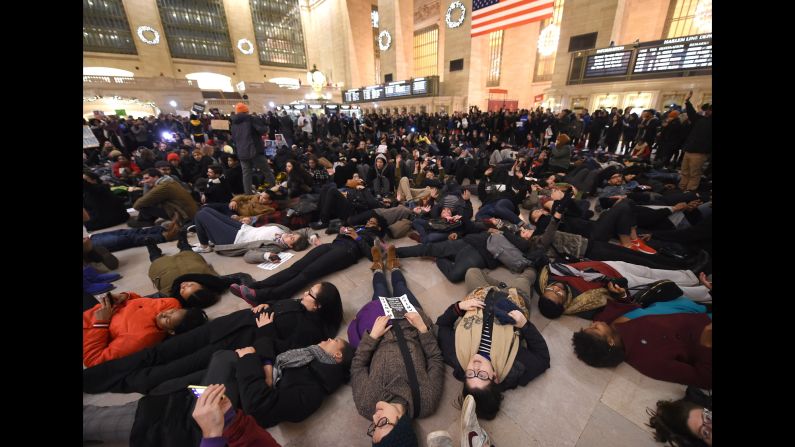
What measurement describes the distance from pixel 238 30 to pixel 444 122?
128 ft

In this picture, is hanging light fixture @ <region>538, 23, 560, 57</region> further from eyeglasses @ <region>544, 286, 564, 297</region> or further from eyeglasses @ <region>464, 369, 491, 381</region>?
eyeglasses @ <region>464, 369, 491, 381</region>

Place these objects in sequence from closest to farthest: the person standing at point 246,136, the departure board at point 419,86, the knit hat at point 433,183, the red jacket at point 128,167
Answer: the person standing at point 246,136, the knit hat at point 433,183, the red jacket at point 128,167, the departure board at point 419,86

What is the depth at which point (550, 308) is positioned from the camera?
2602mm

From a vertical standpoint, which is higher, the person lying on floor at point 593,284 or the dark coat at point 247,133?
the dark coat at point 247,133

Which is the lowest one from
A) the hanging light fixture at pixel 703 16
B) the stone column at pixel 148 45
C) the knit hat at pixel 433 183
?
Answer: the knit hat at pixel 433 183

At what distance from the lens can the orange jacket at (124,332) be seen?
202cm

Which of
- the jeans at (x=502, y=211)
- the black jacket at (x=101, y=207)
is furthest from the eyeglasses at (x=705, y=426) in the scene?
the black jacket at (x=101, y=207)

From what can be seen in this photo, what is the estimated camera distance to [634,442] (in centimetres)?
168

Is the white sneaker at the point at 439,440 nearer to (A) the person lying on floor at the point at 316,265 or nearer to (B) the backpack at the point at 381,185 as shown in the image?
(A) the person lying on floor at the point at 316,265

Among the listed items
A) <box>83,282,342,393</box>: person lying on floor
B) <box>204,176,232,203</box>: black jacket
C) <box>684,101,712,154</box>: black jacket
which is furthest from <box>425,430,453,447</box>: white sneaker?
<box>684,101,712,154</box>: black jacket

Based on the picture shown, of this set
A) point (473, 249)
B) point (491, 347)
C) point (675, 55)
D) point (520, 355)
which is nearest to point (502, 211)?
point (473, 249)

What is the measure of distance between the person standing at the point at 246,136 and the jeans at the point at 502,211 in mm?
5072
